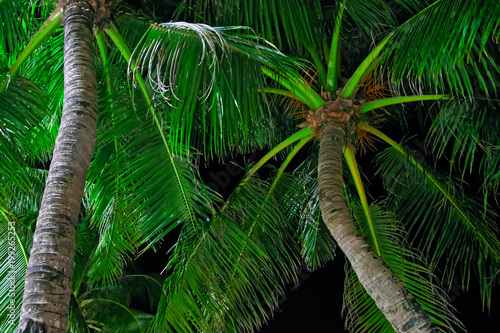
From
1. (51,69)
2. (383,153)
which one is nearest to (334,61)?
(383,153)

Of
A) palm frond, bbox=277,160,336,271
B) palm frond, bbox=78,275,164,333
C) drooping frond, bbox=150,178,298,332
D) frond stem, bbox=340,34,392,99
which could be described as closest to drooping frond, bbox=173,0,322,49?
frond stem, bbox=340,34,392,99

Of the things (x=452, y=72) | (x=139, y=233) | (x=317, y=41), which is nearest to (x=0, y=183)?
(x=139, y=233)

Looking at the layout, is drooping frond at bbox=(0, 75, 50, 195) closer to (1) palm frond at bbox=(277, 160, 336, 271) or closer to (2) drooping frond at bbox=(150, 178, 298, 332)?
(2) drooping frond at bbox=(150, 178, 298, 332)

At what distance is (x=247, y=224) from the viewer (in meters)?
3.81

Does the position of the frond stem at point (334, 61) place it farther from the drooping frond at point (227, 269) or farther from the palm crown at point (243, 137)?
the drooping frond at point (227, 269)

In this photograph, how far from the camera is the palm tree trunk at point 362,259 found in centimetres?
222

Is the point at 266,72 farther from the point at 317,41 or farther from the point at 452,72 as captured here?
the point at 452,72

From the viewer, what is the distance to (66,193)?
6.19 feet

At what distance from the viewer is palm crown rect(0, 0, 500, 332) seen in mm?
2348

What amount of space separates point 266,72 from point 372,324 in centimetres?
169

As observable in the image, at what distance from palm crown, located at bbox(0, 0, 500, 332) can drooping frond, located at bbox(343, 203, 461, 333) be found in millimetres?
13

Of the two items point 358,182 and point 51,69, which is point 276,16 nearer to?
point 358,182

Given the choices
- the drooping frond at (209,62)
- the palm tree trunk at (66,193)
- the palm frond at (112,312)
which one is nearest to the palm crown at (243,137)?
the drooping frond at (209,62)

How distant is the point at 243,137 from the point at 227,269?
80 centimetres
